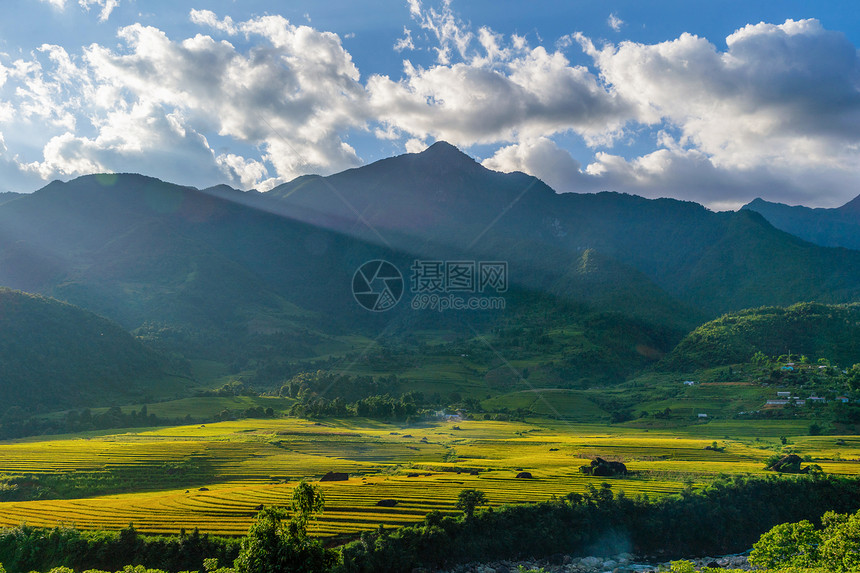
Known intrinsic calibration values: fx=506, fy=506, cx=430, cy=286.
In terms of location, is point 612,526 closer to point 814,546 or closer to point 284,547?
point 814,546

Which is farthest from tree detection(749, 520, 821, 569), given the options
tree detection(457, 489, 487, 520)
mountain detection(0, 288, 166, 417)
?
mountain detection(0, 288, 166, 417)

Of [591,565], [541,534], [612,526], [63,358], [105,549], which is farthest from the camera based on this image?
[63,358]

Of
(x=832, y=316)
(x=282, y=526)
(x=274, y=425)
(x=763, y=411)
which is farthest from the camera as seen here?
(x=832, y=316)

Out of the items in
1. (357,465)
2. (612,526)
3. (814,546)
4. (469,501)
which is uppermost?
(469,501)

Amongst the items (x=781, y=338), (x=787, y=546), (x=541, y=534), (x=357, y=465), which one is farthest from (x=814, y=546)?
(x=781, y=338)

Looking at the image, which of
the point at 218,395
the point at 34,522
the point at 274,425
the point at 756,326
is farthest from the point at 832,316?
the point at 34,522

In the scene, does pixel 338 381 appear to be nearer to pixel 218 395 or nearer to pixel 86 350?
pixel 218 395

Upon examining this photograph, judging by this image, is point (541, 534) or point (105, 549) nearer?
point (105, 549)
